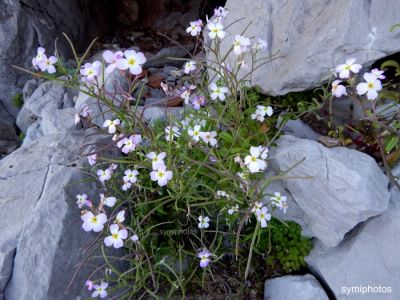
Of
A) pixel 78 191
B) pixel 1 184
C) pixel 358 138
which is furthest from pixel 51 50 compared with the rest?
pixel 358 138

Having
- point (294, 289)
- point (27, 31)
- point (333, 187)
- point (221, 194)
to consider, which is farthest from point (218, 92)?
point (27, 31)

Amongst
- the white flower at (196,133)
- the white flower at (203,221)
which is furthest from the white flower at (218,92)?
the white flower at (203,221)

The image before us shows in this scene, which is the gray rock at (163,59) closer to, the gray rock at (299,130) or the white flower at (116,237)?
the gray rock at (299,130)

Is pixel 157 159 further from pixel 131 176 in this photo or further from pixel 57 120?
pixel 57 120

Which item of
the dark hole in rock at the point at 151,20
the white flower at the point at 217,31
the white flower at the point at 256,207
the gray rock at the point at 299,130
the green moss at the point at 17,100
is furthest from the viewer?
the dark hole in rock at the point at 151,20

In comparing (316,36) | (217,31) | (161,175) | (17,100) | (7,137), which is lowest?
(7,137)

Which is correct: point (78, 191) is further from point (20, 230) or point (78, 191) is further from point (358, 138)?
point (358, 138)
